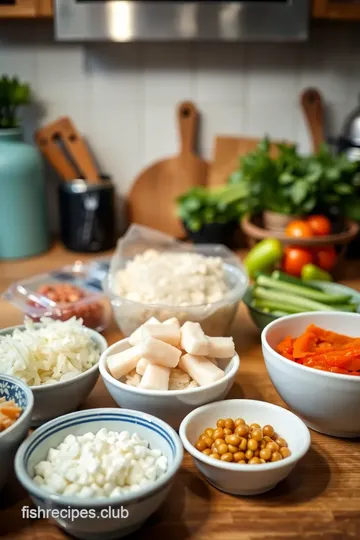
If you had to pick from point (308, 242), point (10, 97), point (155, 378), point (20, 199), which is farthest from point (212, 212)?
point (155, 378)

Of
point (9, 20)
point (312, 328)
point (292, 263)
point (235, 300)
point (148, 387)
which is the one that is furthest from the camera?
point (9, 20)

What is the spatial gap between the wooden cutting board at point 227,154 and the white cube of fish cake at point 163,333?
1187 millimetres

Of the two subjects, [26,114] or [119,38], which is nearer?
[119,38]

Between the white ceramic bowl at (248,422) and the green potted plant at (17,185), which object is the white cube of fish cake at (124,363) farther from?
the green potted plant at (17,185)

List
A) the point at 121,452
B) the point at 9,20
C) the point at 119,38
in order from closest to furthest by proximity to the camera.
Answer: the point at 121,452
the point at 119,38
the point at 9,20

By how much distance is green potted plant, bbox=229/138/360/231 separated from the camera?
5.81ft

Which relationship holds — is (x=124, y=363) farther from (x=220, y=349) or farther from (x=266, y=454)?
(x=266, y=454)

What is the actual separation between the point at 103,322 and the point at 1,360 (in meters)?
0.41

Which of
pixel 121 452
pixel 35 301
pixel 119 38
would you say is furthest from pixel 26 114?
pixel 121 452

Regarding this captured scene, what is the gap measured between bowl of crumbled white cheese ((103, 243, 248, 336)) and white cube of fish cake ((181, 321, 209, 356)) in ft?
0.60

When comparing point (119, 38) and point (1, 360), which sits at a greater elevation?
point (119, 38)

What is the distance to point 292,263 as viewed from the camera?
5.59 ft

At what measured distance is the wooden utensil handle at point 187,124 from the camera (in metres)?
2.12

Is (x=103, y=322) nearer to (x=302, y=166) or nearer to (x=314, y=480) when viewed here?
(x=314, y=480)
